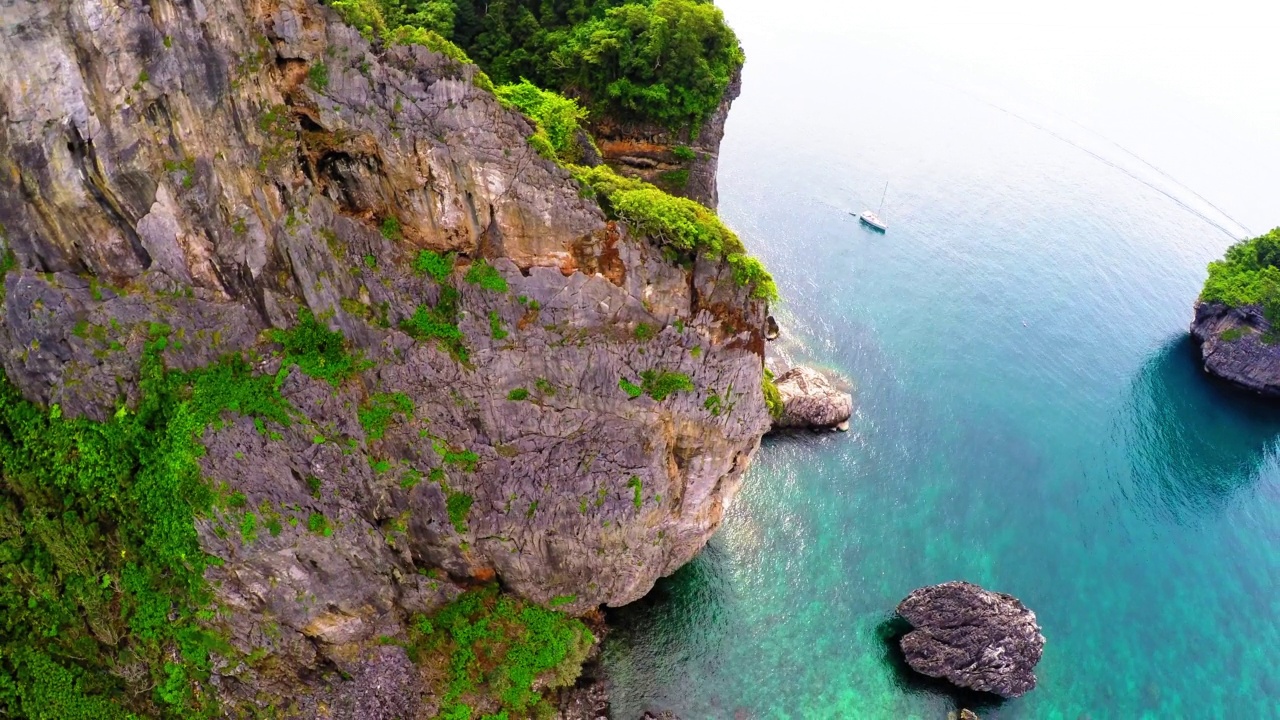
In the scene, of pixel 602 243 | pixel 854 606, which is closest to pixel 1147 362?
Result: pixel 854 606

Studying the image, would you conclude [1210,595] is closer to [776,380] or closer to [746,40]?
[776,380]

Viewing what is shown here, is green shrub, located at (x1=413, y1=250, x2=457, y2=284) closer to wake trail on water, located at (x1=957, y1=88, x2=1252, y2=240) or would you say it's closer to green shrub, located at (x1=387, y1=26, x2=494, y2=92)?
green shrub, located at (x1=387, y1=26, x2=494, y2=92)

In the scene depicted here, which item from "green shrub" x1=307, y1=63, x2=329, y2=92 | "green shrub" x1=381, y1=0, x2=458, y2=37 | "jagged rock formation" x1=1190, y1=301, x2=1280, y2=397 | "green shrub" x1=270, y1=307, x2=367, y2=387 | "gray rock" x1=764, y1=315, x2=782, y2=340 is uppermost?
"green shrub" x1=381, y1=0, x2=458, y2=37

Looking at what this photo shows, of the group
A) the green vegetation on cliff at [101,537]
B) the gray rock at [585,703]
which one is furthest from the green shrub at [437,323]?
the gray rock at [585,703]

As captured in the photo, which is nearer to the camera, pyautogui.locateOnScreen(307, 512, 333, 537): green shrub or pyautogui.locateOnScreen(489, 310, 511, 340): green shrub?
pyautogui.locateOnScreen(307, 512, 333, 537): green shrub

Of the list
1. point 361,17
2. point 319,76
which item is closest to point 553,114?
point 361,17

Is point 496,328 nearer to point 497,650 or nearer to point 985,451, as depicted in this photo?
point 497,650

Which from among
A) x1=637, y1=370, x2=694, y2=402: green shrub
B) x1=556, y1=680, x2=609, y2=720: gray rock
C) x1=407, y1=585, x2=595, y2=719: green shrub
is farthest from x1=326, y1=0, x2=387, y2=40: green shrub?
x1=556, y1=680, x2=609, y2=720: gray rock
